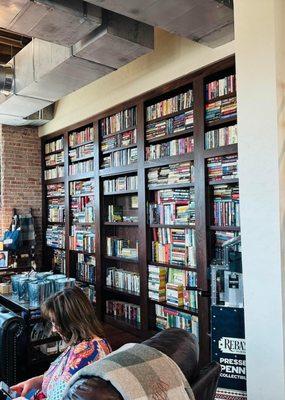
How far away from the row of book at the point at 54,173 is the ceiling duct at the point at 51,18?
316cm

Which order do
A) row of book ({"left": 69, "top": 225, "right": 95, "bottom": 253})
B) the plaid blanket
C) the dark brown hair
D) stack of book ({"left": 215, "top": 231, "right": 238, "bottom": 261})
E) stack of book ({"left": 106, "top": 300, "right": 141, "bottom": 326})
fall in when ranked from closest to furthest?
1. the plaid blanket
2. the dark brown hair
3. stack of book ({"left": 215, "top": 231, "right": 238, "bottom": 261})
4. stack of book ({"left": 106, "top": 300, "right": 141, "bottom": 326})
5. row of book ({"left": 69, "top": 225, "right": 95, "bottom": 253})

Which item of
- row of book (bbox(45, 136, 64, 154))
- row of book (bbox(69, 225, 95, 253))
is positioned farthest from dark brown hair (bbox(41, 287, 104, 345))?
row of book (bbox(45, 136, 64, 154))

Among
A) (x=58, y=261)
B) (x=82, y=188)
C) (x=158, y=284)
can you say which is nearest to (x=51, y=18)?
(x=158, y=284)

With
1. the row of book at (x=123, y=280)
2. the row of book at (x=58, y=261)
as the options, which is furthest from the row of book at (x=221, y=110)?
the row of book at (x=58, y=261)

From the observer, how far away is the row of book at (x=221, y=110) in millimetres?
3375

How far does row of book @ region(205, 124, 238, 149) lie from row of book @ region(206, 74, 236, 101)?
33 centimetres

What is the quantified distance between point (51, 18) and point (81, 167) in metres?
2.90

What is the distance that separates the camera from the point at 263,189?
2219 millimetres

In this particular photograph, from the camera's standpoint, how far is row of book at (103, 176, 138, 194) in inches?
182

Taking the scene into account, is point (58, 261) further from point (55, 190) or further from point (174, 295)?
point (174, 295)

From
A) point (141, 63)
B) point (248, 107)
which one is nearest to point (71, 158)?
point (141, 63)

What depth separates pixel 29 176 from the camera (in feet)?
21.6

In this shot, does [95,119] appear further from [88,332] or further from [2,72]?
[88,332]

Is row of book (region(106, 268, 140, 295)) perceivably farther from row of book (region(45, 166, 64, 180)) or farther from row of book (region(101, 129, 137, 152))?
row of book (region(45, 166, 64, 180))
